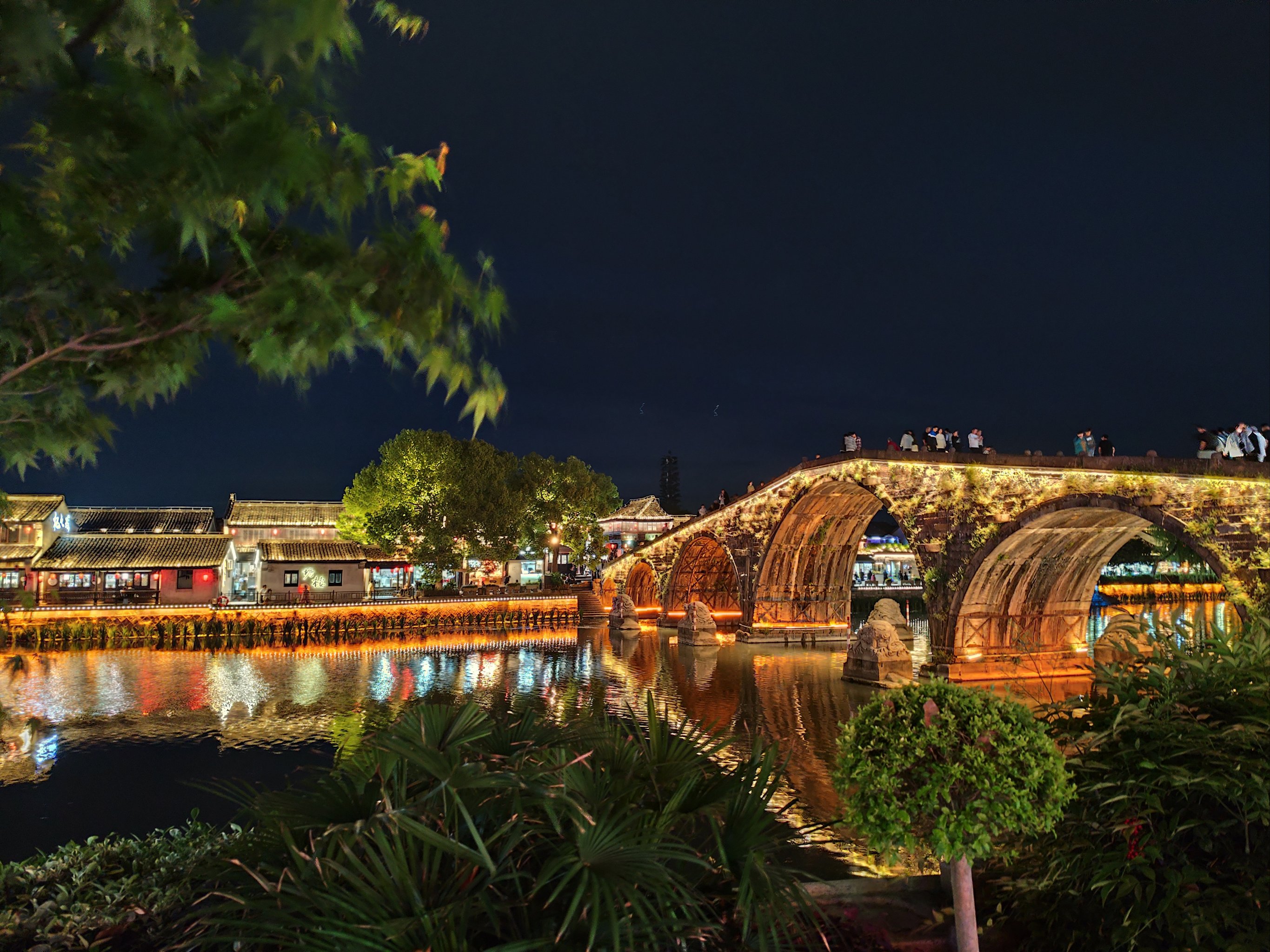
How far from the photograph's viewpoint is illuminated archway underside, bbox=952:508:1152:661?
2481 cm

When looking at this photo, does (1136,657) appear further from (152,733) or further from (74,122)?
(152,733)

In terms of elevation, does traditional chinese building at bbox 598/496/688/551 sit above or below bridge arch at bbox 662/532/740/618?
above

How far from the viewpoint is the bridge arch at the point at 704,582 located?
153 ft

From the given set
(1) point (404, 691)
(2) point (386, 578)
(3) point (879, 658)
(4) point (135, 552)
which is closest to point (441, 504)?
(4) point (135, 552)

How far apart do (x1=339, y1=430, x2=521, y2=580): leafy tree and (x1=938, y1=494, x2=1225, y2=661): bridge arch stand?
102ft

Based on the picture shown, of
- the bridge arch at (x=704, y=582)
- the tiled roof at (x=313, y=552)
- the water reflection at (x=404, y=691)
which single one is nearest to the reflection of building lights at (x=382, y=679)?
the water reflection at (x=404, y=691)

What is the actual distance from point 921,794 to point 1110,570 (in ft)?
273

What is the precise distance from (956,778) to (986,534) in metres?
22.0

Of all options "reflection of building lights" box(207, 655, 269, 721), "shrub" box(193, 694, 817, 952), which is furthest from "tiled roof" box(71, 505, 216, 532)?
"shrub" box(193, 694, 817, 952)

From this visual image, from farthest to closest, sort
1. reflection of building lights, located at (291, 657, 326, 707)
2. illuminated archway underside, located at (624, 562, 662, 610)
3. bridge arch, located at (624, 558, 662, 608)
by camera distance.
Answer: illuminated archway underside, located at (624, 562, 662, 610)
bridge arch, located at (624, 558, 662, 608)
reflection of building lights, located at (291, 657, 326, 707)

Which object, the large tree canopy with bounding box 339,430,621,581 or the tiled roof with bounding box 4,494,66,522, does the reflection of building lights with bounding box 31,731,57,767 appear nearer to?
the large tree canopy with bounding box 339,430,621,581

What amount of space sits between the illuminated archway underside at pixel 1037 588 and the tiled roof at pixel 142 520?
51379mm

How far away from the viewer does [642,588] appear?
2112 inches

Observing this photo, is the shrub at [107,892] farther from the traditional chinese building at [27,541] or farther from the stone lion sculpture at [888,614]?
the traditional chinese building at [27,541]
